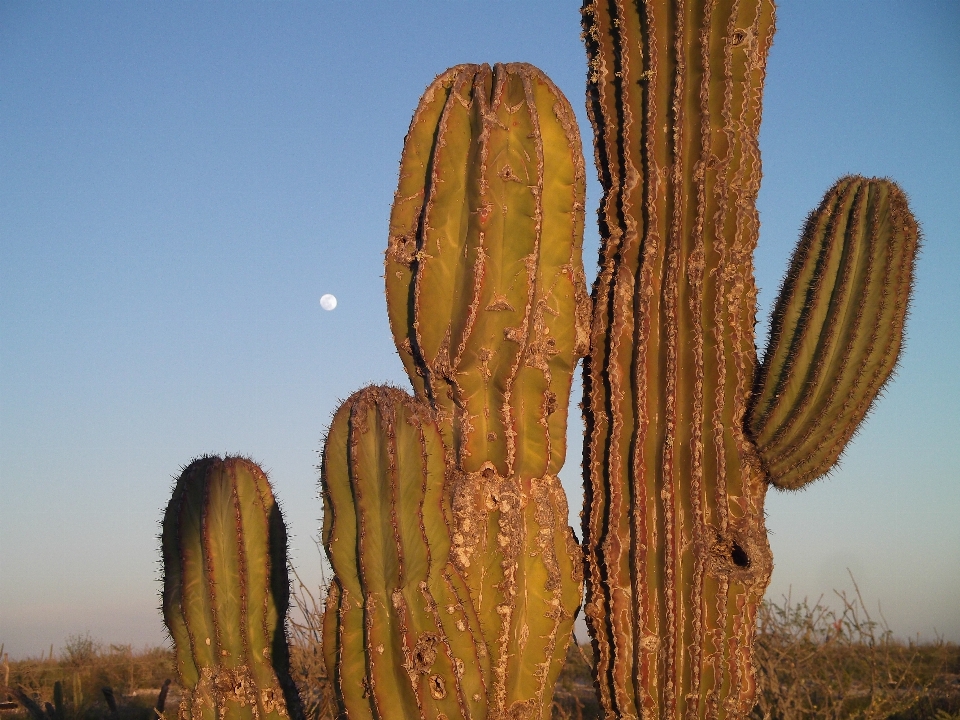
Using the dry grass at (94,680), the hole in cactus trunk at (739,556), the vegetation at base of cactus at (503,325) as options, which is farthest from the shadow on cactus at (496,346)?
the dry grass at (94,680)

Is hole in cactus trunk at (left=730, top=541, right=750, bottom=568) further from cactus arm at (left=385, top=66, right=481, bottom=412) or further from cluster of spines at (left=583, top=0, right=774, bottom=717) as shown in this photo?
cactus arm at (left=385, top=66, right=481, bottom=412)

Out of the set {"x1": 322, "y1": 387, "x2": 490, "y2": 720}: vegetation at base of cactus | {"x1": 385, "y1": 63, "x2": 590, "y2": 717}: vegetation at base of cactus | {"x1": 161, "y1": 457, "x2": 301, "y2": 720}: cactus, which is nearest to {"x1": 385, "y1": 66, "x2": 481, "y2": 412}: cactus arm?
{"x1": 385, "y1": 63, "x2": 590, "y2": 717}: vegetation at base of cactus

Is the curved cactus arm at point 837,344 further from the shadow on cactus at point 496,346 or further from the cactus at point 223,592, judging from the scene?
the cactus at point 223,592

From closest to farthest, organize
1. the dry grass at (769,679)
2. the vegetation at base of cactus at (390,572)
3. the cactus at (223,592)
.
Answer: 1. the vegetation at base of cactus at (390,572)
2. the cactus at (223,592)
3. the dry grass at (769,679)

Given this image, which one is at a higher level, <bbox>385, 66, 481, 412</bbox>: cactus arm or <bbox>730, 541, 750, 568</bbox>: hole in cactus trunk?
<bbox>385, 66, 481, 412</bbox>: cactus arm

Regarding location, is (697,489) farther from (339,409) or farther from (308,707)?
(308,707)

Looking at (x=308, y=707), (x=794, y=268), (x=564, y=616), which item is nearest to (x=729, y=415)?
(x=794, y=268)

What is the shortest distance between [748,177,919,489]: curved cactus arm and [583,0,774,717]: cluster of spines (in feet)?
0.44

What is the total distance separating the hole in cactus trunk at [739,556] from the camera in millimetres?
3756

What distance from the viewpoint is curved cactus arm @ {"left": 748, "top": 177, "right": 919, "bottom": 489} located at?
12.5 feet

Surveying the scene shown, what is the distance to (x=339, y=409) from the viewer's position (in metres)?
3.51

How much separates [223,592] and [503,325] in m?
1.81

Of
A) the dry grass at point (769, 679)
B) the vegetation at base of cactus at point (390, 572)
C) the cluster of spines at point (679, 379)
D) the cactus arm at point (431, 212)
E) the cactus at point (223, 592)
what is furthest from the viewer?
the dry grass at point (769, 679)

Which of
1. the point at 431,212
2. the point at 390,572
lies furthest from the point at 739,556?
the point at 431,212
